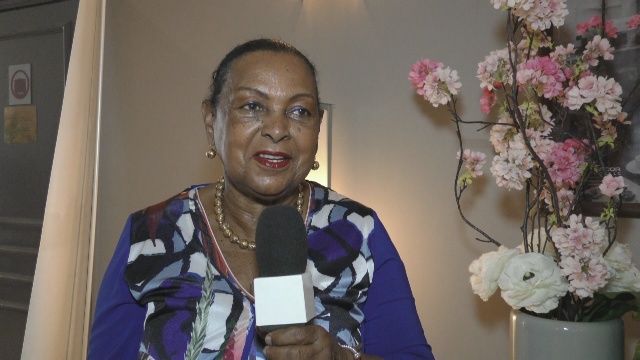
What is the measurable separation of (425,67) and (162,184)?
6.13 feet

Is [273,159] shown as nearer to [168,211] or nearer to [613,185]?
[168,211]

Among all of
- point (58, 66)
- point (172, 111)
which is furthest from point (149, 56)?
point (58, 66)

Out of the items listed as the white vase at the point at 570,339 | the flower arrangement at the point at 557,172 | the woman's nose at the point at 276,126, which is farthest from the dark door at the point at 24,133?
the white vase at the point at 570,339

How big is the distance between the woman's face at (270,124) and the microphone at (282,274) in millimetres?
504

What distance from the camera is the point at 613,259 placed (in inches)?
62.0

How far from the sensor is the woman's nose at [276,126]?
1.42 meters

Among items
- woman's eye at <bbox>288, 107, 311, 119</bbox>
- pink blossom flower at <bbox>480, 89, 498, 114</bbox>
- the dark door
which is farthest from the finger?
the dark door

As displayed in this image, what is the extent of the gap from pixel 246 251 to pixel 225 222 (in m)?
0.09

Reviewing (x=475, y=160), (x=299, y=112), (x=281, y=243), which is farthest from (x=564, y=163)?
(x=281, y=243)

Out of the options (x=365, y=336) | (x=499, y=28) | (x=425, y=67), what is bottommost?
(x=365, y=336)

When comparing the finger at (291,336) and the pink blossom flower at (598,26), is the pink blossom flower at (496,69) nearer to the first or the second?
the pink blossom flower at (598,26)

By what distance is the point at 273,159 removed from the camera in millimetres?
1446

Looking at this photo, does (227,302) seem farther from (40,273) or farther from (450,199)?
(40,273)

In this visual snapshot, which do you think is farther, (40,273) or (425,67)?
(40,273)
